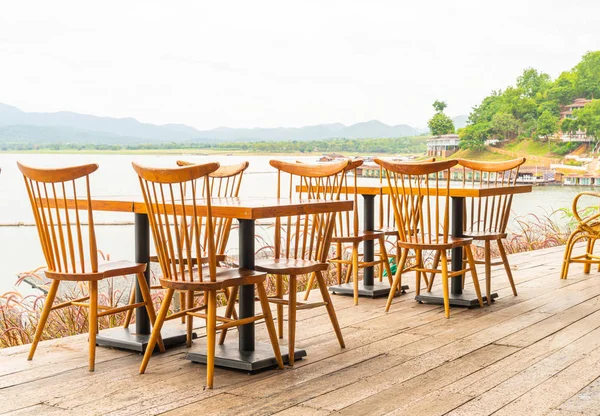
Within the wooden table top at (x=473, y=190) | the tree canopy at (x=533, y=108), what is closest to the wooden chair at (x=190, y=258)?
the wooden table top at (x=473, y=190)

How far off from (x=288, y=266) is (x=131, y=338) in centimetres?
92

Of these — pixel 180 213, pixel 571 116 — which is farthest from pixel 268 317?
pixel 571 116

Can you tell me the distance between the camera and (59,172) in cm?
332

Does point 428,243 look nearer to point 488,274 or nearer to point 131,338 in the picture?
point 488,274

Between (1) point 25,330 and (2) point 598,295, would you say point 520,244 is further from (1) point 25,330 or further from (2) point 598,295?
(1) point 25,330

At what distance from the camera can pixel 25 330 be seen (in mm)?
4688

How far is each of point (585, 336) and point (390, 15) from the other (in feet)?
97.0

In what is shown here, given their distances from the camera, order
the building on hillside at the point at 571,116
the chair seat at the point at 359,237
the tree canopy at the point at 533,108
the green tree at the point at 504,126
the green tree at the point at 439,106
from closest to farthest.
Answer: the chair seat at the point at 359,237 → the tree canopy at the point at 533,108 → the building on hillside at the point at 571,116 → the green tree at the point at 504,126 → the green tree at the point at 439,106

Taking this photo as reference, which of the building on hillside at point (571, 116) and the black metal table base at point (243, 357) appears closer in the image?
the black metal table base at point (243, 357)

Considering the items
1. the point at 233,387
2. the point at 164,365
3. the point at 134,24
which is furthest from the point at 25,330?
the point at 134,24

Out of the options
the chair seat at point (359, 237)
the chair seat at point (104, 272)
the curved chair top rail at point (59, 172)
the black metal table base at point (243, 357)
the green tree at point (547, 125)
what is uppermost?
the green tree at point (547, 125)

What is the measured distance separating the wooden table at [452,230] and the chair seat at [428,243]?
0.24 meters

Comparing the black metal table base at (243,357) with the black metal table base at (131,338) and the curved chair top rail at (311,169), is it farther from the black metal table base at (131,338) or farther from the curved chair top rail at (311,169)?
the curved chair top rail at (311,169)

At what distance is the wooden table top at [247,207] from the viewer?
124 inches
